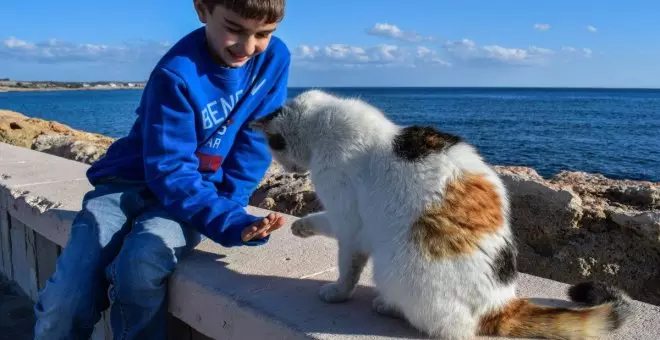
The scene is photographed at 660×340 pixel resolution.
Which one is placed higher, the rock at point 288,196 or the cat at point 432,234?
the cat at point 432,234

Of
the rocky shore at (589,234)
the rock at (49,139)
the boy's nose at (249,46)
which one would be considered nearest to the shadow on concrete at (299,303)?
the rocky shore at (589,234)

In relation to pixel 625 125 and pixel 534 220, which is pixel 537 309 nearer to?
pixel 534 220

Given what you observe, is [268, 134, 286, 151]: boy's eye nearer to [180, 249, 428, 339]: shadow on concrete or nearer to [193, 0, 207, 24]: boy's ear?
[180, 249, 428, 339]: shadow on concrete

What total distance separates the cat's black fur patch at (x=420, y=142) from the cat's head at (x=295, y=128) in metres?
0.38

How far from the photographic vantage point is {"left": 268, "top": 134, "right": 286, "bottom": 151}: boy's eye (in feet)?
7.44

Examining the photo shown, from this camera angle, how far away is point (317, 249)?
2.77 metres

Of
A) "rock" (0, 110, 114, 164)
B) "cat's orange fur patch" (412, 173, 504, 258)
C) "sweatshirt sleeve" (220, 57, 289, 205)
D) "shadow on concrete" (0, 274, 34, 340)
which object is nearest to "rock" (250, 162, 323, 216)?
"sweatshirt sleeve" (220, 57, 289, 205)

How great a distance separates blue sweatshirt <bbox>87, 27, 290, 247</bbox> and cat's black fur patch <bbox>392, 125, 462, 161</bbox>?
86cm

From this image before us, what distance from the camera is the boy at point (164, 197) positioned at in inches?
91.6

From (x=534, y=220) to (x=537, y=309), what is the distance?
1.63 m

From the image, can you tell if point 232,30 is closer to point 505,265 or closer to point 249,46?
point 249,46

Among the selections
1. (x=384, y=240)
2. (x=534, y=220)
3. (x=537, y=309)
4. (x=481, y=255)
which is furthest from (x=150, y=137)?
(x=534, y=220)

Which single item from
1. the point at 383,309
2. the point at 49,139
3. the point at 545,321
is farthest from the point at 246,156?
the point at 49,139

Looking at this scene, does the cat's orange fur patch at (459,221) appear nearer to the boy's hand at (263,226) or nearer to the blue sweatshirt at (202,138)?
the boy's hand at (263,226)
